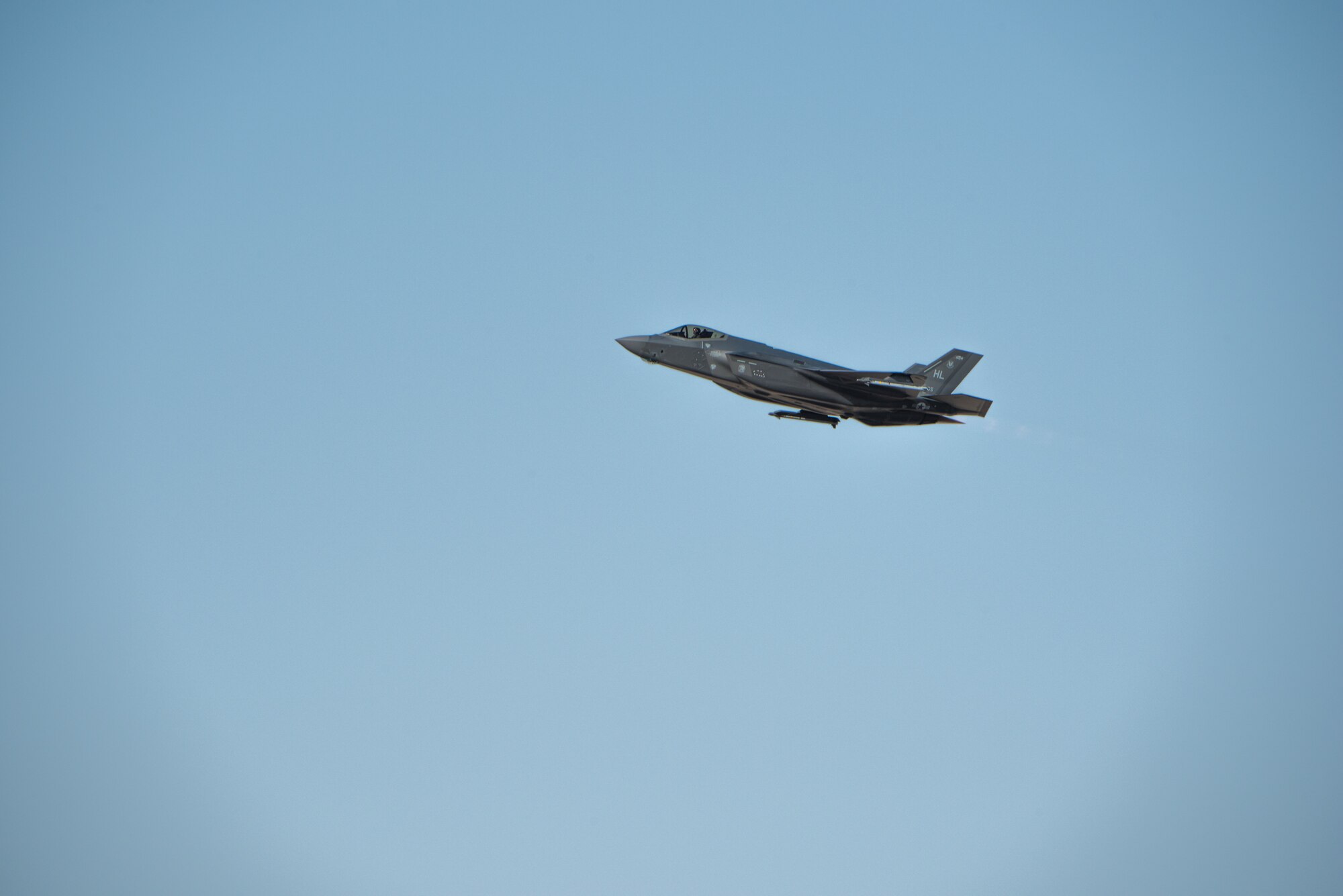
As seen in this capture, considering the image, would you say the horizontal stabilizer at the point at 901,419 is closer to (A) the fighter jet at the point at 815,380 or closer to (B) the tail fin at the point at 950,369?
(A) the fighter jet at the point at 815,380

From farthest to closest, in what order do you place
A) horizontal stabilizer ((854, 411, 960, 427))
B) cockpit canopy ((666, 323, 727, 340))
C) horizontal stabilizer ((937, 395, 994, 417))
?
cockpit canopy ((666, 323, 727, 340)), horizontal stabilizer ((854, 411, 960, 427)), horizontal stabilizer ((937, 395, 994, 417))

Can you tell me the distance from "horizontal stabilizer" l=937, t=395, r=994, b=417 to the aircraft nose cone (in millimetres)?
12638

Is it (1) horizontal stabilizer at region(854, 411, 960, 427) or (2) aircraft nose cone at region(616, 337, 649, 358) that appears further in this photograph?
(2) aircraft nose cone at region(616, 337, 649, 358)

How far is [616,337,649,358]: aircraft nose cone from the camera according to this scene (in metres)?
51.1

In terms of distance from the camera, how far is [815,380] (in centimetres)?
4734

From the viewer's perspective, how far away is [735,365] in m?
48.8

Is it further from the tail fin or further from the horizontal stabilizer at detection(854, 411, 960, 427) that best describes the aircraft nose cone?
the tail fin

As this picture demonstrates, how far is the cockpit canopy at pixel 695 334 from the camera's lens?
5047 centimetres

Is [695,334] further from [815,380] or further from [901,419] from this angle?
[901,419]

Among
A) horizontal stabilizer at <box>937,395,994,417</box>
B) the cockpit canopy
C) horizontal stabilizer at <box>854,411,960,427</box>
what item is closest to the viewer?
horizontal stabilizer at <box>937,395,994,417</box>

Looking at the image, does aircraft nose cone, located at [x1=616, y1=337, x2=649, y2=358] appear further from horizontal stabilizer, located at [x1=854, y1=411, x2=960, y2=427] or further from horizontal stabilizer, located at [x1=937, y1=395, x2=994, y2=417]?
horizontal stabilizer, located at [x1=937, y1=395, x2=994, y2=417]

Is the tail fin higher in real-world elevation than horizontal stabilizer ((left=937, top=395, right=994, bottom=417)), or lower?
higher

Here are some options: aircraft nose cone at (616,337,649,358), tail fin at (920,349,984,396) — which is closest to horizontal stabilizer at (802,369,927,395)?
tail fin at (920,349,984,396)

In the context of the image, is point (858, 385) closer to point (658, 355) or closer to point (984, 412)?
point (984, 412)
